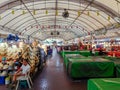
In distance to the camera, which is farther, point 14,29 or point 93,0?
point 14,29

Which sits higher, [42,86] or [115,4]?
[115,4]

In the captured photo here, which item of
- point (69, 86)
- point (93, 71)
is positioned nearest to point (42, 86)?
point (69, 86)

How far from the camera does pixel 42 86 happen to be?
26.2 ft

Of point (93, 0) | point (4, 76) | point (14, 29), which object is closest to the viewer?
point (4, 76)

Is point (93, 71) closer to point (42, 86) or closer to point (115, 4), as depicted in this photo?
point (42, 86)

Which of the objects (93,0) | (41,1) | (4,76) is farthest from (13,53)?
(93,0)

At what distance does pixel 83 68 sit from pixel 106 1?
264 inches

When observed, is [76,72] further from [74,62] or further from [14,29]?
[14,29]

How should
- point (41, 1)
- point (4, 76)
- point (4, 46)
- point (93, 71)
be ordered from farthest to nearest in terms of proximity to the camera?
point (41, 1) → point (4, 46) → point (93, 71) → point (4, 76)

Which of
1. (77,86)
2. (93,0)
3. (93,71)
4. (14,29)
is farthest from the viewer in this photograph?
(14,29)

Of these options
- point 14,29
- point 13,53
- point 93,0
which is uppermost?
point 93,0

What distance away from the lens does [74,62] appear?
9.16 meters

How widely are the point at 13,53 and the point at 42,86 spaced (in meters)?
3.91

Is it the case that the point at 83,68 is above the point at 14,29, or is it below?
below
